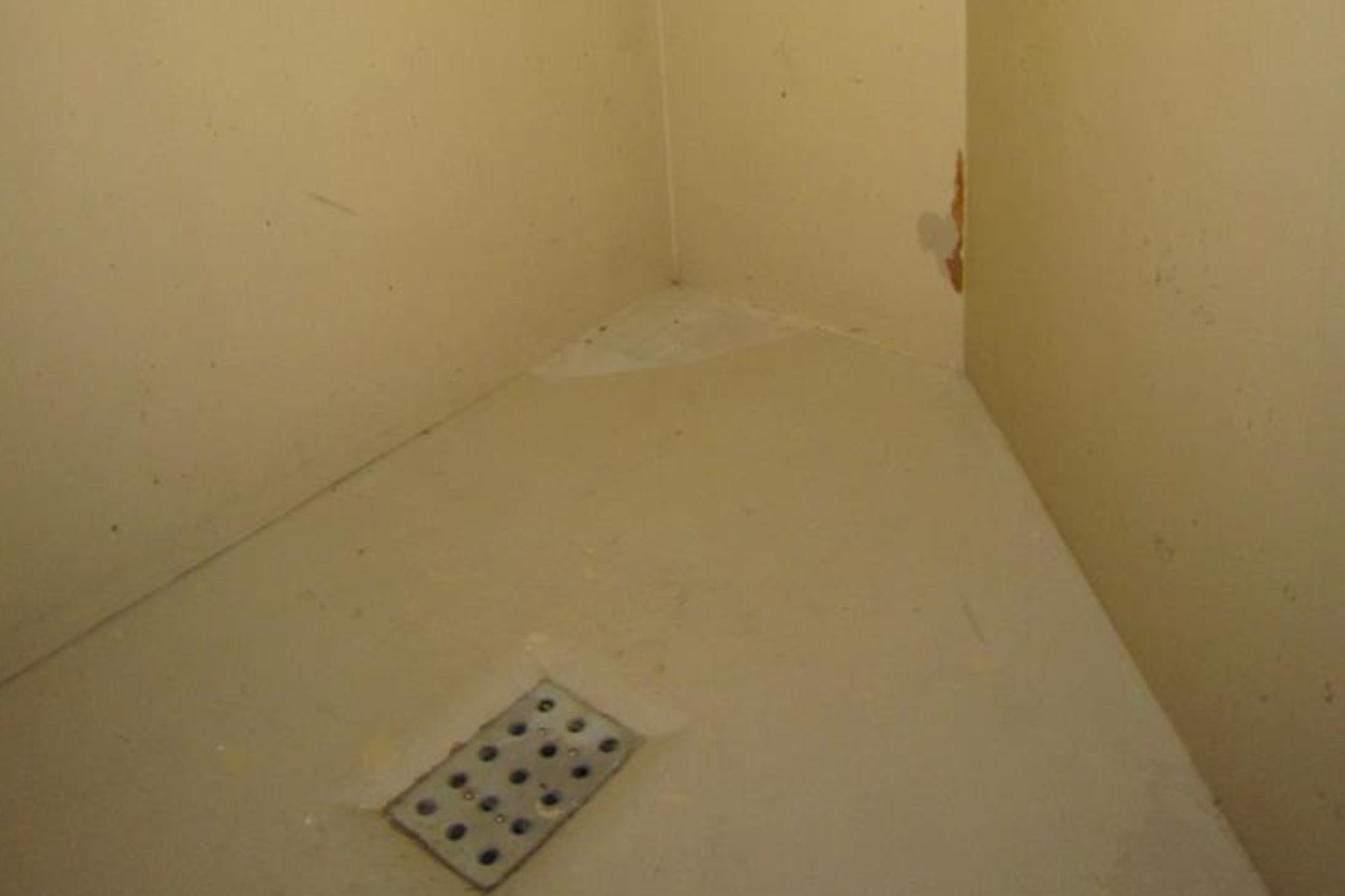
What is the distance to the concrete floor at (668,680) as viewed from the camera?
111 centimetres

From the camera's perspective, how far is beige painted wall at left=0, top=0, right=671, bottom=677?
1.26m

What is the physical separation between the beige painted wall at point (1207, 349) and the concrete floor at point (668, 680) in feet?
0.32

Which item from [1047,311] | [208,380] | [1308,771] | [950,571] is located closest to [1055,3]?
[1047,311]

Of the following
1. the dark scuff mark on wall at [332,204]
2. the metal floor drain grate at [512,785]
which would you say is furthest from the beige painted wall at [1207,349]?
the dark scuff mark on wall at [332,204]

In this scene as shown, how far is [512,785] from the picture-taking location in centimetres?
120

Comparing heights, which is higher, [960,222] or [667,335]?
[960,222]

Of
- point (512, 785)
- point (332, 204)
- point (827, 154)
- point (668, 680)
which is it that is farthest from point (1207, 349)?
point (332, 204)

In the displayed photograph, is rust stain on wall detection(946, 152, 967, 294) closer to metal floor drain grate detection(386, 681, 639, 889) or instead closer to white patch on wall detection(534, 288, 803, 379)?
white patch on wall detection(534, 288, 803, 379)

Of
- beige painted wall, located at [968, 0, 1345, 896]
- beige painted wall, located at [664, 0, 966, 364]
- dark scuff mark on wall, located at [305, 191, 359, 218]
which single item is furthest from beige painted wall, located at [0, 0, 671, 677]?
beige painted wall, located at [968, 0, 1345, 896]

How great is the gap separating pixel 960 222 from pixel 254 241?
0.85m

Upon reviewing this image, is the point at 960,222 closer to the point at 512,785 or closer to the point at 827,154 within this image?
the point at 827,154

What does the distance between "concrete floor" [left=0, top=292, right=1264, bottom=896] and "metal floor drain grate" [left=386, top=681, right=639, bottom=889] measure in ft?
0.06

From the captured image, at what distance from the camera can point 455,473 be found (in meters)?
1.62

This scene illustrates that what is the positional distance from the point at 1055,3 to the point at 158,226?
923 mm
